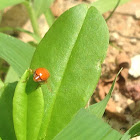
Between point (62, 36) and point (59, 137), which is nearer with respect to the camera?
point (59, 137)

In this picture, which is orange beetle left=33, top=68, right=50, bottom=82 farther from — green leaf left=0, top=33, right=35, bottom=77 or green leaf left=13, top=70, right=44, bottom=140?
green leaf left=0, top=33, right=35, bottom=77

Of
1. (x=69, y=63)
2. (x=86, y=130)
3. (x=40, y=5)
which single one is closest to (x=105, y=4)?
(x=40, y=5)

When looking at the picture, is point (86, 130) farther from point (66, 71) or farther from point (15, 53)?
point (15, 53)

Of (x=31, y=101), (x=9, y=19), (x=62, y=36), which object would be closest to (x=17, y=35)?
(x=9, y=19)

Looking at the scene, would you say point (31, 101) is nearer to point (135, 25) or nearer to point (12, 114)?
point (12, 114)

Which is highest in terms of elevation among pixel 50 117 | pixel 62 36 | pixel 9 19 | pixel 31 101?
pixel 62 36

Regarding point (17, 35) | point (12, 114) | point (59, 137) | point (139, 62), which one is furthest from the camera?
point (17, 35)
